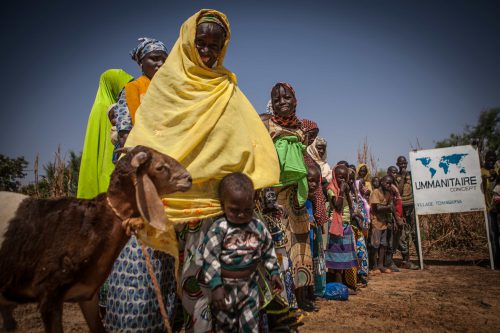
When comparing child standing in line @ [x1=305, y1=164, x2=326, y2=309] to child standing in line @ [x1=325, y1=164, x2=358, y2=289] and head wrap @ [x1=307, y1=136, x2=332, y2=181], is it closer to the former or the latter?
child standing in line @ [x1=325, y1=164, x2=358, y2=289]

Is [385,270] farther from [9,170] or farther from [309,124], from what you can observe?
[9,170]

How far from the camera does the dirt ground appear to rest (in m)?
4.16

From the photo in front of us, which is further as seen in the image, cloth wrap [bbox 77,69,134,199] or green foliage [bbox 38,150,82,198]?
green foliage [bbox 38,150,82,198]

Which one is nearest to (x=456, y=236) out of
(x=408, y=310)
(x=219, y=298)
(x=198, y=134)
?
(x=408, y=310)

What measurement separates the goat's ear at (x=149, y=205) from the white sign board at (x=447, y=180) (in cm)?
799

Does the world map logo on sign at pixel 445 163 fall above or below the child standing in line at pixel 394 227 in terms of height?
above

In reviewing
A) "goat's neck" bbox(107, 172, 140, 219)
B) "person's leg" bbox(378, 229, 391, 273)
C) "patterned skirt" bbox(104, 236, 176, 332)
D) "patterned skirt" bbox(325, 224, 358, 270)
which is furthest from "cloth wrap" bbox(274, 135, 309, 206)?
"person's leg" bbox(378, 229, 391, 273)

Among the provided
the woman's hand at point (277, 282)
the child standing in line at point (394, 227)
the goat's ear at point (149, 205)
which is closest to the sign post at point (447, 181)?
the child standing in line at point (394, 227)

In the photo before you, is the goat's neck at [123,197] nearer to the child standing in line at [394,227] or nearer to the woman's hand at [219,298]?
the woman's hand at [219,298]

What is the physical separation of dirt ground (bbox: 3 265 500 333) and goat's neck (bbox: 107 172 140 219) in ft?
8.50

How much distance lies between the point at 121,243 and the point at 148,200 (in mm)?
375

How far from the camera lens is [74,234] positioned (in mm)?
2037

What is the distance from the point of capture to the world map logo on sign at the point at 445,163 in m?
8.34

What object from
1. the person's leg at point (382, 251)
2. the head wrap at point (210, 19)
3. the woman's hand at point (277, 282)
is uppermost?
the head wrap at point (210, 19)
